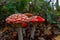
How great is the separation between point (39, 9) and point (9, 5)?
16.1 inches

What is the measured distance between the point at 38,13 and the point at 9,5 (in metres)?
0.46

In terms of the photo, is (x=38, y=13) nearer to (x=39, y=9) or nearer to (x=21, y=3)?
(x=39, y=9)

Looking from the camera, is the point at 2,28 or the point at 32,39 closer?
the point at 32,39

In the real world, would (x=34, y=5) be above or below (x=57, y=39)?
above

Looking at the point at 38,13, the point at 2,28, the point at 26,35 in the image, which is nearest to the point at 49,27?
the point at 38,13

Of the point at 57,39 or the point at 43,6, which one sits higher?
the point at 43,6

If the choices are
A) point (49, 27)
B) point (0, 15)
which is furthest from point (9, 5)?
point (49, 27)

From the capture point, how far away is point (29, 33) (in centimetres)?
232

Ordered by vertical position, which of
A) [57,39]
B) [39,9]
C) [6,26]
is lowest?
[57,39]

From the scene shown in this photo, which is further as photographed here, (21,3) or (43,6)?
(43,6)

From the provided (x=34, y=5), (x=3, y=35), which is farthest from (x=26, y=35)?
(x=34, y=5)

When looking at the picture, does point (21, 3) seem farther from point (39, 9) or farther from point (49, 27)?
point (49, 27)

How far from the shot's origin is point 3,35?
2334mm

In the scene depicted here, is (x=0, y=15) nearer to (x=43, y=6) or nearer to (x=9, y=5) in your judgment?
(x=9, y=5)
